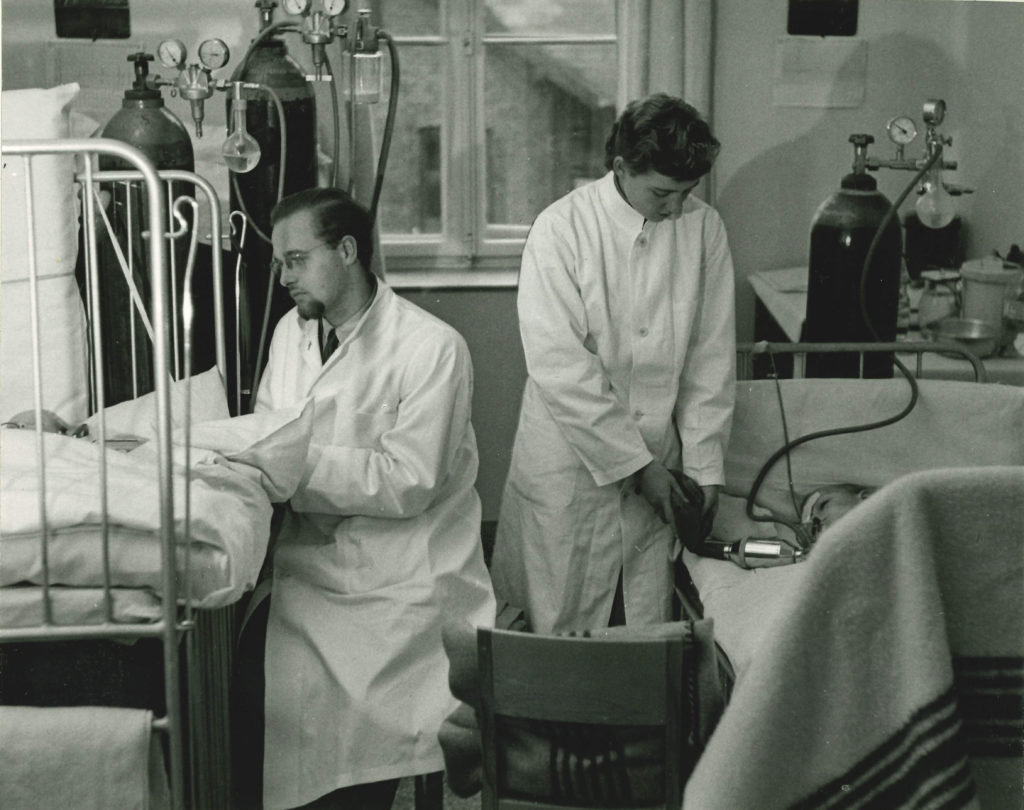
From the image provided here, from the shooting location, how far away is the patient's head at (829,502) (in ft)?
7.30

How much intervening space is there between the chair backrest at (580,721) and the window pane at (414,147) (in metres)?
2.56

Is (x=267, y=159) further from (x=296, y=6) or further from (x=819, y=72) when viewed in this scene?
(x=819, y=72)

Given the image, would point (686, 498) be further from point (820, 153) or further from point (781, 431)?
point (820, 153)

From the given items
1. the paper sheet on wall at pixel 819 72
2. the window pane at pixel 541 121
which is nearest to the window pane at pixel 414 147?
the window pane at pixel 541 121

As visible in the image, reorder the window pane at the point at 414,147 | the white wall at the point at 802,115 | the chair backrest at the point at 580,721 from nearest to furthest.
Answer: the chair backrest at the point at 580,721
the white wall at the point at 802,115
the window pane at the point at 414,147

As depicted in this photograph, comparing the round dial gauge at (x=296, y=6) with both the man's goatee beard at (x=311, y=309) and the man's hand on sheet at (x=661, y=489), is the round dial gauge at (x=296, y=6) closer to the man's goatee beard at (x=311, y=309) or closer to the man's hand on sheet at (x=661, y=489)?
the man's goatee beard at (x=311, y=309)

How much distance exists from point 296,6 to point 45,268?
3.04 feet

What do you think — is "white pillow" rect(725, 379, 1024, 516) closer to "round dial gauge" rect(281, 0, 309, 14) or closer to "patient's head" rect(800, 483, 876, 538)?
"patient's head" rect(800, 483, 876, 538)

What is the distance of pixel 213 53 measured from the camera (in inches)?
113

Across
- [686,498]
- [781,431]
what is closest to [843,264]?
[781,431]

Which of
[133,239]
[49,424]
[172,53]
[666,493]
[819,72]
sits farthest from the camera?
[819,72]

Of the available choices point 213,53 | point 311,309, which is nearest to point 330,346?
point 311,309

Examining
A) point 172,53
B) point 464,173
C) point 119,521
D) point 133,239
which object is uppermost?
point 172,53

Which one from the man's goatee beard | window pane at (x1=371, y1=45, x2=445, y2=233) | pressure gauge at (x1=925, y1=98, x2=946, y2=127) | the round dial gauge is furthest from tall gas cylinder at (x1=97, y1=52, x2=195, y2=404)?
pressure gauge at (x1=925, y1=98, x2=946, y2=127)
